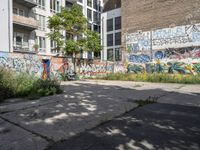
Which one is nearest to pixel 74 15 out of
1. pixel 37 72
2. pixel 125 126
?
pixel 37 72

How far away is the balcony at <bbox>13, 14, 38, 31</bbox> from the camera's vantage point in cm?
2140

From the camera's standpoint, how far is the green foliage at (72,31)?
17.0m

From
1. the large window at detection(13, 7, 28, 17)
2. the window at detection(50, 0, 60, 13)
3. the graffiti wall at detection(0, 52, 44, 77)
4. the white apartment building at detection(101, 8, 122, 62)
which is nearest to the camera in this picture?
the graffiti wall at detection(0, 52, 44, 77)

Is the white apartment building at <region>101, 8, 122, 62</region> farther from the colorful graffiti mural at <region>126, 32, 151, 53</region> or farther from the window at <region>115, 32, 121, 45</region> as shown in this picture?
the colorful graffiti mural at <region>126, 32, 151, 53</region>

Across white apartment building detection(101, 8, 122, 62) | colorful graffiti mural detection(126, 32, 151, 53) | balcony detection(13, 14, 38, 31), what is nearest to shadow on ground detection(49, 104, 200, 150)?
balcony detection(13, 14, 38, 31)

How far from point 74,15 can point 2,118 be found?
14159mm

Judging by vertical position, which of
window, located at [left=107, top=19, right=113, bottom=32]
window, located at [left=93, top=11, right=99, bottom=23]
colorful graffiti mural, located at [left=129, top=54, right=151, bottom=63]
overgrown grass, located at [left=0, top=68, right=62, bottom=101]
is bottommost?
overgrown grass, located at [left=0, top=68, right=62, bottom=101]

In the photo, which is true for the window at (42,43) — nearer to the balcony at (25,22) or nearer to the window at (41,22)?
the window at (41,22)

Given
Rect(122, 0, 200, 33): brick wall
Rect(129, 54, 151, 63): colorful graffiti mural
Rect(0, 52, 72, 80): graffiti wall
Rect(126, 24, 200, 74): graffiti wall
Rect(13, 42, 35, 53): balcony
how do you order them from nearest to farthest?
Rect(0, 52, 72, 80): graffiti wall < Rect(13, 42, 35, 53): balcony < Rect(126, 24, 200, 74): graffiti wall < Rect(122, 0, 200, 33): brick wall < Rect(129, 54, 151, 63): colorful graffiti mural

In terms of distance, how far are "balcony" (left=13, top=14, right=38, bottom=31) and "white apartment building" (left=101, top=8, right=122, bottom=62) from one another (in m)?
15.7

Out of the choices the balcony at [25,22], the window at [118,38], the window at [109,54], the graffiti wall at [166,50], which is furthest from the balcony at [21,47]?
the window at [118,38]

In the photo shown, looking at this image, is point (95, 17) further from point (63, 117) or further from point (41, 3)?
point (63, 117)

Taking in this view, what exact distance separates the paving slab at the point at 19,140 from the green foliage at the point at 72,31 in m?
13.4

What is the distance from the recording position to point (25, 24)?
72.5 feet
